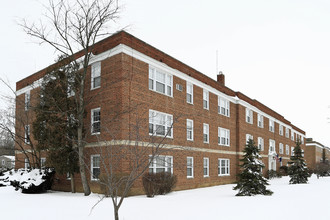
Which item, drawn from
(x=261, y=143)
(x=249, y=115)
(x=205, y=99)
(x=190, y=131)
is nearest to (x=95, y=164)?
(x=190, y=131)

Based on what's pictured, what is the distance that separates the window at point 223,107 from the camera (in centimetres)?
2811

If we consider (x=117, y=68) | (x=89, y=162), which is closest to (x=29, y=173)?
(x=89, y=162)

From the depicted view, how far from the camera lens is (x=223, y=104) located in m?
28.9

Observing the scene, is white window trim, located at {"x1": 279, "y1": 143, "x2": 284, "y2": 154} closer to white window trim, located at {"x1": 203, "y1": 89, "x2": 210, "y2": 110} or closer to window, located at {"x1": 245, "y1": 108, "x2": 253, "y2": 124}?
window, located at {"x1": 245, "y1": 108, "x2": 253, "y2": 124}

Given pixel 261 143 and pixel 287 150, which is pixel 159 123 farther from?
pixel 287 150

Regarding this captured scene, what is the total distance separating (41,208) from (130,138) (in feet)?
19.8

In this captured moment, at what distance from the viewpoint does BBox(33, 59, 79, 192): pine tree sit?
17.4 metres

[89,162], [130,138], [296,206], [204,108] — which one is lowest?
[296,206]

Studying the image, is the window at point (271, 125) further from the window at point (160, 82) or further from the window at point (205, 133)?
the window at point (160, 82)

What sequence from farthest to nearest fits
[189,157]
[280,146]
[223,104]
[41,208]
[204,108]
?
[280,146] → [223,104] → [204,108] → [189,157] → [41,208]

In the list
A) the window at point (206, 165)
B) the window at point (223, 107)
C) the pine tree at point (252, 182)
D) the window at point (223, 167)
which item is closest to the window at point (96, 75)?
the pine tree at point (252, 182)

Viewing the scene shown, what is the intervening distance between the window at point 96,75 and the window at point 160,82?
3.29m

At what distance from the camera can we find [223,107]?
2878cm

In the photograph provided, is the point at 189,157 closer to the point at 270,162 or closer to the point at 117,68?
the point at 117,68
